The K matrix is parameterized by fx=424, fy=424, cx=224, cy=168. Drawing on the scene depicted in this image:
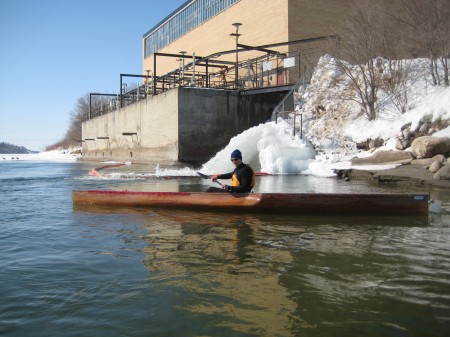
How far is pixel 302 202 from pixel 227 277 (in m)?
3.79

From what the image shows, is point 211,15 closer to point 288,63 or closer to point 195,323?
point 288,63

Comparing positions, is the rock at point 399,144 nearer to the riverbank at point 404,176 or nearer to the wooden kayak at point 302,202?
the riverbank at point 404,176

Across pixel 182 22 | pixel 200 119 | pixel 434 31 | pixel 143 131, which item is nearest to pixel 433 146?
pixel 434 31

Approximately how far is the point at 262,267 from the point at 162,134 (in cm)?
2195

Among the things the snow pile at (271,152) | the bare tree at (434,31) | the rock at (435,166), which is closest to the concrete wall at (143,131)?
the snow pile at (271,152)

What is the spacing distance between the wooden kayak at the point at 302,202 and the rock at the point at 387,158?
6836 mm

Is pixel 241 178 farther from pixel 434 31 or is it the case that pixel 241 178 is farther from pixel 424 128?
pixel 434 31

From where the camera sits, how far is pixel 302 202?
7.95m

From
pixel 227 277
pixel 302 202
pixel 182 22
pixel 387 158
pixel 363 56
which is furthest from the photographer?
pixel 182 22

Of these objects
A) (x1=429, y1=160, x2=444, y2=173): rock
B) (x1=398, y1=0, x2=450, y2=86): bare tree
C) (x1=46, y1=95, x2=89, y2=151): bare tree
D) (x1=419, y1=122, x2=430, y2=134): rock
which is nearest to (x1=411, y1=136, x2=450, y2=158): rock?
(x1=429, y1=160, x2=444, y2=173): rock

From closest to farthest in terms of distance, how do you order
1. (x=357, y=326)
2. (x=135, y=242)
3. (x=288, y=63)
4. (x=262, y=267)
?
(x=357, y=326) → (x=262, y=267) → (x=135, y=242) → (x=288, y=63)

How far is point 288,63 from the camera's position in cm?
2386

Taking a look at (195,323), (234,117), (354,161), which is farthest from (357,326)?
(234,117)

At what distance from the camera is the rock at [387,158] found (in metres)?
14.3
